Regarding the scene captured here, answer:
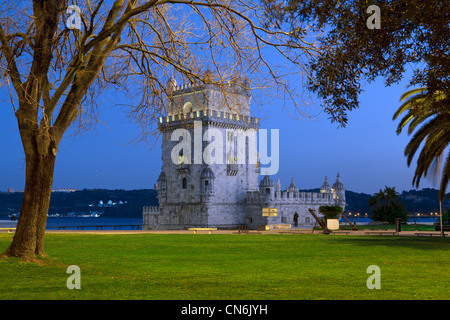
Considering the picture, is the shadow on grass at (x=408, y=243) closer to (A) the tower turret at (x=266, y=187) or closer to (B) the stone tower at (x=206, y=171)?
(B) the stone tower at (x=206, y=171)

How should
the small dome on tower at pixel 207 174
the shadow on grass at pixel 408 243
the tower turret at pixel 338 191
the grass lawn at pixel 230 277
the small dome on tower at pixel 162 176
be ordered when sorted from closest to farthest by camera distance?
the grass lawn at pixel 230 277, the shadow on grass at pixel 408 243, the small dome on tower at pixel 207 174, the small dome on tower at pixel 162 176, the tower turret at pixel 338 191

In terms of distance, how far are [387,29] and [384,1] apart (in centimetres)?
58

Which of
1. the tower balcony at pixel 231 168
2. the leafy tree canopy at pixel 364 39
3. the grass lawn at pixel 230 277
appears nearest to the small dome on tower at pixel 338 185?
the tower balcony at pixel 231 168

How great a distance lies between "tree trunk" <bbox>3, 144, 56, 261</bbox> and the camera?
43.3 feet

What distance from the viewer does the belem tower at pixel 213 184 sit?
5956cm

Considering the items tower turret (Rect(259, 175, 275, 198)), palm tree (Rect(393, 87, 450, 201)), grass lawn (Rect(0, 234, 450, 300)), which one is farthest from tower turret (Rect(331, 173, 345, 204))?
grass lawn (Rect(0, 234, 450, 300))

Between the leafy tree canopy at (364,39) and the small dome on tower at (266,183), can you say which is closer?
the leafy tree canopy at (364,39)

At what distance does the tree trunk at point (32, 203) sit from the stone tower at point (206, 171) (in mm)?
44310

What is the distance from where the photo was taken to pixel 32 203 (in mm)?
13195

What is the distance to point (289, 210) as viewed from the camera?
65688mm

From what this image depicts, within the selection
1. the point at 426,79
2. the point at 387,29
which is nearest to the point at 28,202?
the point at 387,29

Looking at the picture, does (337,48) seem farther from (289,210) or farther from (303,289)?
(289,210)

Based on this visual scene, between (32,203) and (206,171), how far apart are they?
150 ft

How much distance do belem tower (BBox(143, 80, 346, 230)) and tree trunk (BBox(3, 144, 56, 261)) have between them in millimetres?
44078
